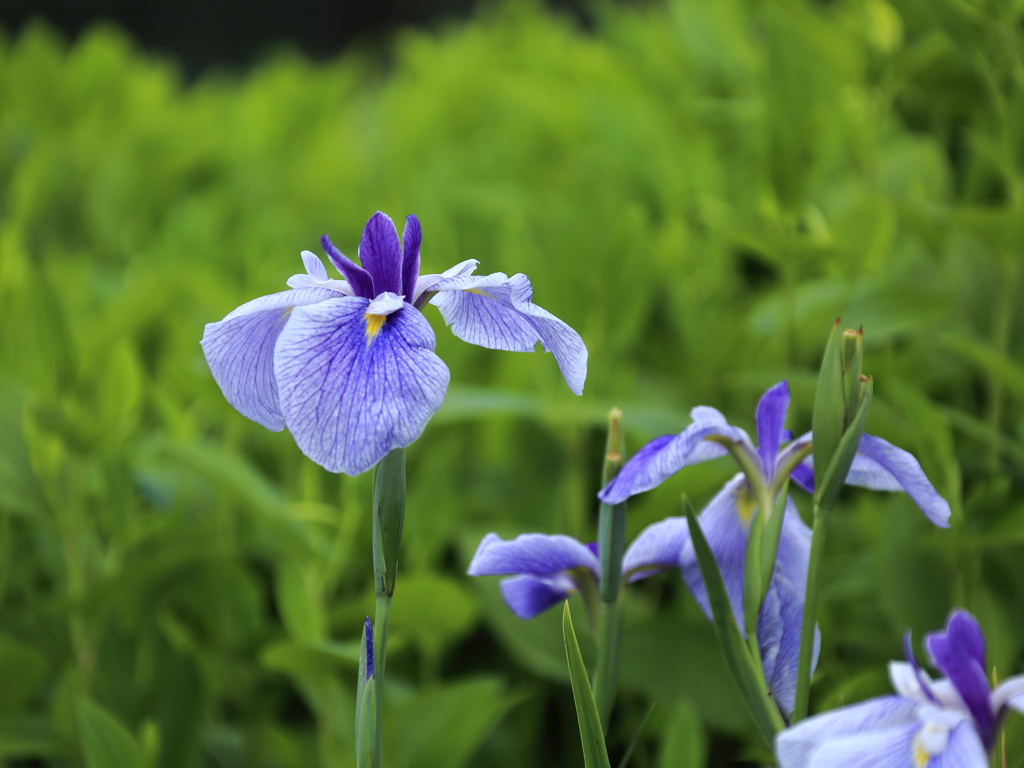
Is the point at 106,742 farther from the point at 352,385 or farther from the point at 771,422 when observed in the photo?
the point at 771,422

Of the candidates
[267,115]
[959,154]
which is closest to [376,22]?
[267,115]

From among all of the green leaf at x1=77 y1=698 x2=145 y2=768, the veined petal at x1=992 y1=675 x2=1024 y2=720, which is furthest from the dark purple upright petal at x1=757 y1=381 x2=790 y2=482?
the green leaf at x1=77 y1=698 x2=145 y2=768

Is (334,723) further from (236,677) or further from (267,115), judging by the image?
(267,115)

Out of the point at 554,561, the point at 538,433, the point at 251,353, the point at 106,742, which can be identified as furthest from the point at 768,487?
the point at 538,433

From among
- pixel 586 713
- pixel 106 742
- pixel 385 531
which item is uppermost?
pixel 385 531

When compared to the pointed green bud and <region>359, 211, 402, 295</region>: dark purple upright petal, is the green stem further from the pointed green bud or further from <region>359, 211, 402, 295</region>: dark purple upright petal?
<region>359, 211, 402, 295</region>: dark purple upright petal

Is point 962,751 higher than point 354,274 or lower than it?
lower
